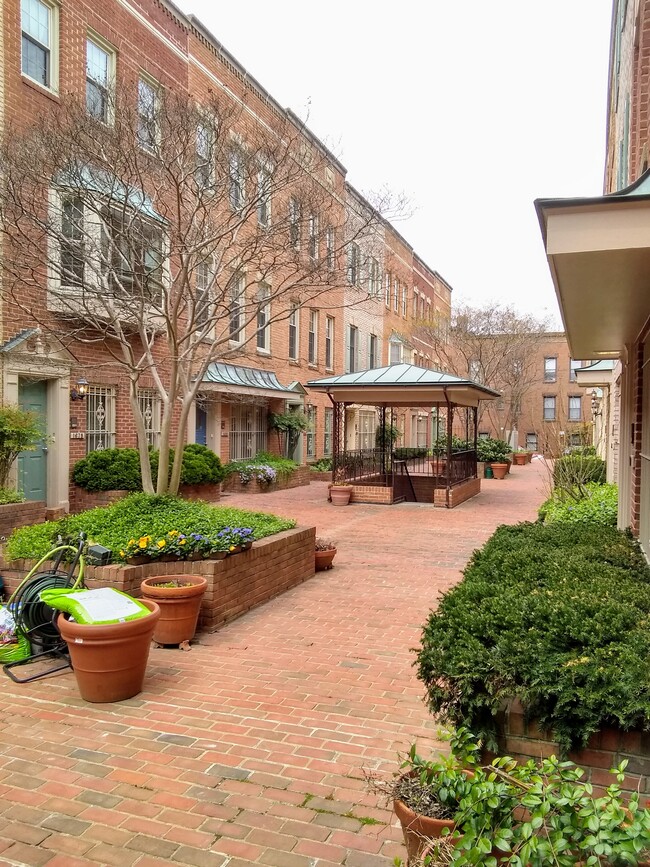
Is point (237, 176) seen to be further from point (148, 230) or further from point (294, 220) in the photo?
point (148, 230)

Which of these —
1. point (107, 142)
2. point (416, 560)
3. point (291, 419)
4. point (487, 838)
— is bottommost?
point (416, 560)

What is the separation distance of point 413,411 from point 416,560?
91.6 feet

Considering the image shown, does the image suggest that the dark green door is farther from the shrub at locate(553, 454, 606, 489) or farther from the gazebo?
the shrub at locate(553, 454, 606, 489)

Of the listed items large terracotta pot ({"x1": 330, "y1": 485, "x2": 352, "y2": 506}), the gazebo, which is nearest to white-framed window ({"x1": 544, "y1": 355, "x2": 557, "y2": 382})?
the gazebo

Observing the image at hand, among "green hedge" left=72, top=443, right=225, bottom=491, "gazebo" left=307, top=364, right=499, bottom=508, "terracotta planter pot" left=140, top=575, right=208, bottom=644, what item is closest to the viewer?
"terracotta planter pot" left=140, top=575, right=208, bottom=644

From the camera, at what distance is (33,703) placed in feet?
14.4

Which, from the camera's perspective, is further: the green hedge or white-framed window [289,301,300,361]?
white-framed window [289,301,300,361]

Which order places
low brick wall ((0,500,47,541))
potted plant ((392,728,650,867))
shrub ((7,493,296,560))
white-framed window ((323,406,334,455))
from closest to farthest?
1. potted plant ((392,728,650,867))
2. shrub ((7,493,296,560))
3. low brick wall ((0,500,47,541))
4. white-framed window ((323,406,334,455))

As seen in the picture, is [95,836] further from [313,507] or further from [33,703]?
[313,507]

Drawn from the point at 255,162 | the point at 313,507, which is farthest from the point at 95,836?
the point at 313,507

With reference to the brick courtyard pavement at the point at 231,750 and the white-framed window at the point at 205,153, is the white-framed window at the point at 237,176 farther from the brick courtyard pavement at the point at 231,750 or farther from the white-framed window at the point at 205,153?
the brick courtyard pavement at the point at 231,750

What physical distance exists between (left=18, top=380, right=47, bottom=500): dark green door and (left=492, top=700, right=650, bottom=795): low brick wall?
10.7 meters

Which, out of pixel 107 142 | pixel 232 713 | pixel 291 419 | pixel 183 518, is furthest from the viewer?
pixel 291 419

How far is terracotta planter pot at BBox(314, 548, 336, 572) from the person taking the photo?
346 inches
